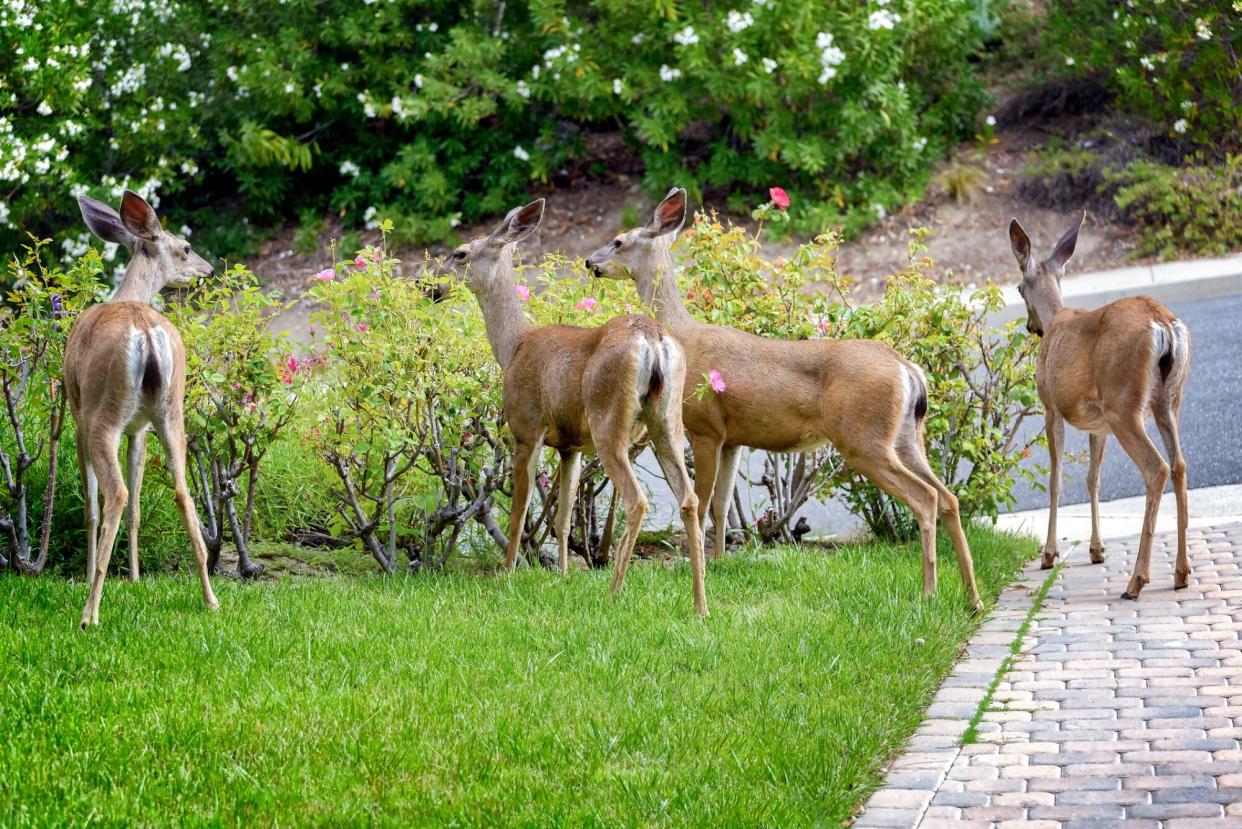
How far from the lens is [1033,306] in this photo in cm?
852

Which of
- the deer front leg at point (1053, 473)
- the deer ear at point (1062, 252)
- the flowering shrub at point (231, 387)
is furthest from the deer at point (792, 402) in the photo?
the flowering shrub at point (231, 387)

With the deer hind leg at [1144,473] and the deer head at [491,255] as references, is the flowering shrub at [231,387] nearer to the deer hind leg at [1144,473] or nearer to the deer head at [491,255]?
the deer head at [491,255]

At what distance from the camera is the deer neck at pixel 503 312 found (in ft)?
26.2

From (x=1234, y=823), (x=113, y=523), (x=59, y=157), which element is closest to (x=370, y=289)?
(x=113, y=523)

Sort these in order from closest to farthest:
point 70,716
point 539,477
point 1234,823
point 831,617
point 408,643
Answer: point 1234,823 → point 70,716 → point 408,643 → point 831,617 → point 539,477

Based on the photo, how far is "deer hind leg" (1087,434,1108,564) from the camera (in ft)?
26.7

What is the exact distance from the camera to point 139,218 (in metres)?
7.40

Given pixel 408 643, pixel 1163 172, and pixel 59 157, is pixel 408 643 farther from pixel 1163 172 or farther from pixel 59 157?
pixel 1163 172

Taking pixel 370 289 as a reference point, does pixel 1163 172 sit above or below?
above

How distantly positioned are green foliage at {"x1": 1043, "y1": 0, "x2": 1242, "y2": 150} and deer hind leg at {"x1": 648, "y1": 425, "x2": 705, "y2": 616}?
1373 cm

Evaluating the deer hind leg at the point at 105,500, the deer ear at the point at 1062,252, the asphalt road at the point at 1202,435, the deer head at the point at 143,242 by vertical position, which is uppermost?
the deer ear at the point at 1062,252

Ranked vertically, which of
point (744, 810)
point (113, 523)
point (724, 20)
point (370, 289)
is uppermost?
point (724, 20)

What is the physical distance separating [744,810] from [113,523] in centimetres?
309

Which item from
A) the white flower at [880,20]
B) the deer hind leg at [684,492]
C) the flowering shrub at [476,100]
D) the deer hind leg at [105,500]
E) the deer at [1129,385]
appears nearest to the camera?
the deer hind leg at [105,500]
